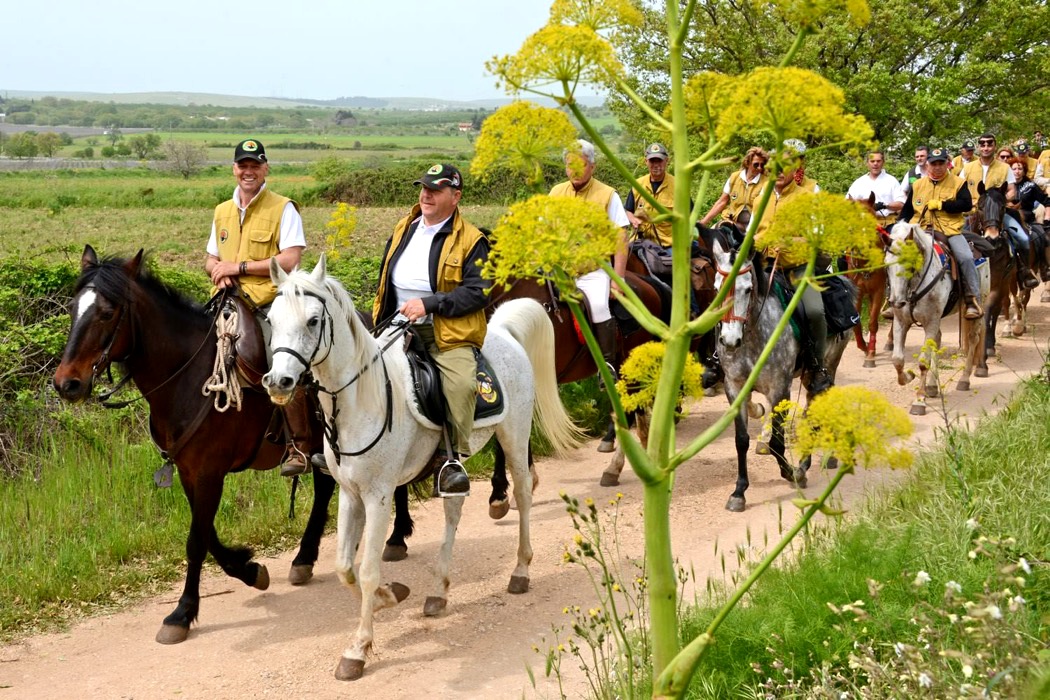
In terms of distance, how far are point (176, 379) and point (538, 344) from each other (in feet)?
8.49

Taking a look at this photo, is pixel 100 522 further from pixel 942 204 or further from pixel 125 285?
pixel 942 204

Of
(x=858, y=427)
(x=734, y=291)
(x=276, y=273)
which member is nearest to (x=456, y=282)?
(x=276, y=273)

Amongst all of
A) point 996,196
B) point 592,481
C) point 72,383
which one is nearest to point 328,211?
point 996,196

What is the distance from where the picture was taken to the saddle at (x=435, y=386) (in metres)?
6.60

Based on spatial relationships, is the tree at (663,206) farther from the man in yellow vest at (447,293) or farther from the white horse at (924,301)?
the white horse at (924,301)

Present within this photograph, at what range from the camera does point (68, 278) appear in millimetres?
10258

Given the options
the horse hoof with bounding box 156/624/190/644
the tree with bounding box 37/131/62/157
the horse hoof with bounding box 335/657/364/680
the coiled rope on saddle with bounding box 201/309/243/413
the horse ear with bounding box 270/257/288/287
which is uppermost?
the tree with bounding box 37/131/62/157

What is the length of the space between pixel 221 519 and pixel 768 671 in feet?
15.9

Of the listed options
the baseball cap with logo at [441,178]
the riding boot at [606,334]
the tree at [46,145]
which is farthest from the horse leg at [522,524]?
the tree at [46,145]

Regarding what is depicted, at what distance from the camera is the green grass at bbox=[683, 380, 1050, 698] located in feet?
16.6

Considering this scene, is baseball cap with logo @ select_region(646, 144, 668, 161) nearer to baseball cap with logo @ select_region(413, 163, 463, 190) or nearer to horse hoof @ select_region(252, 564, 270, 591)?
baseball cap with logo @ select_region(413, 163, 463, 190)

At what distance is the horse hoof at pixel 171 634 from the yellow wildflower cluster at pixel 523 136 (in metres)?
4.92

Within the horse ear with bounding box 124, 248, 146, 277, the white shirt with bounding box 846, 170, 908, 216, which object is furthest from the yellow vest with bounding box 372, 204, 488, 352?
the white shirt with bounding box 846, 170, 908, 216

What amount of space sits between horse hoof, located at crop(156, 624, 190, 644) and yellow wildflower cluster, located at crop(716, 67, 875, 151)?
541cm
